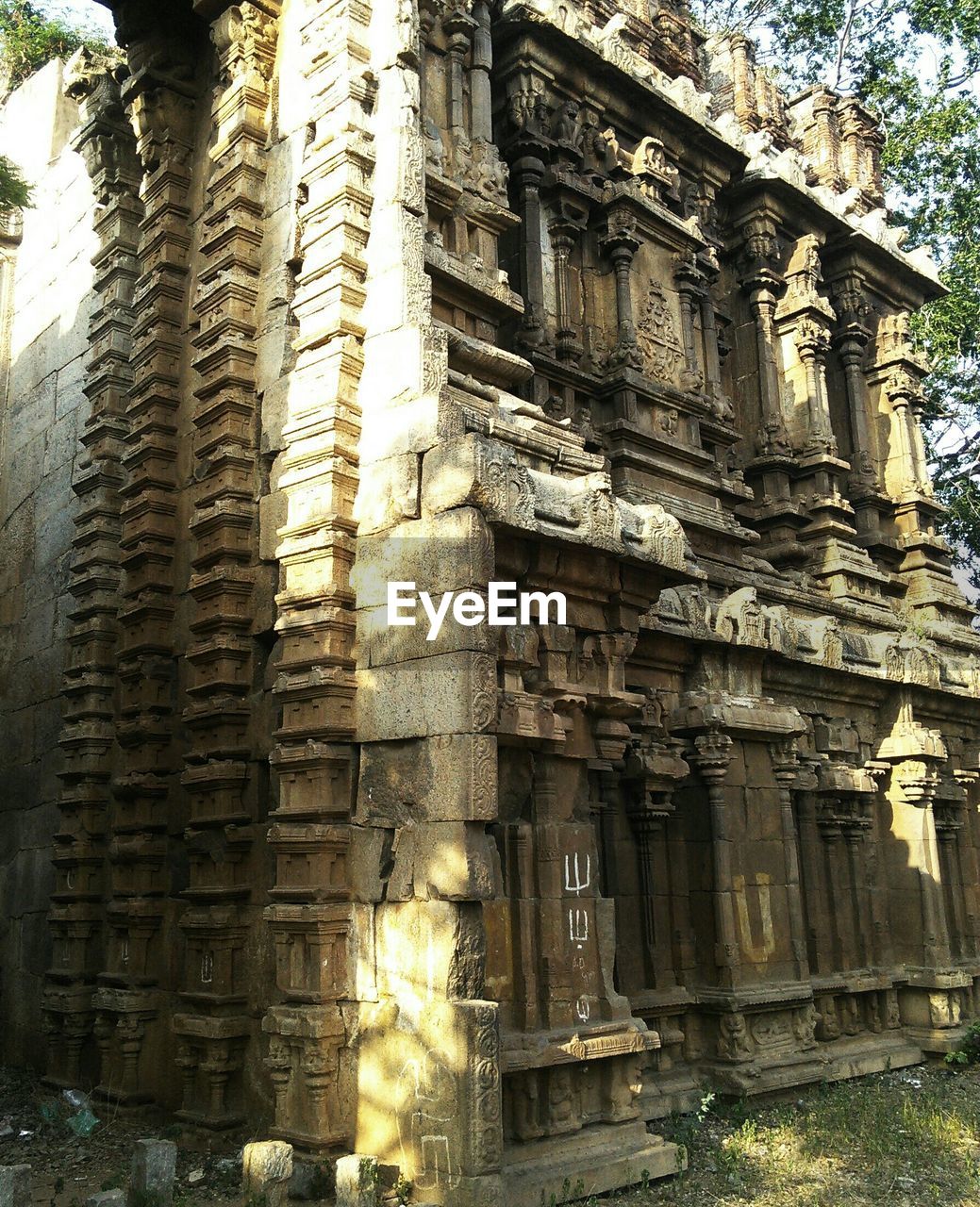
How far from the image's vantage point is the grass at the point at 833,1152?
23.2ft

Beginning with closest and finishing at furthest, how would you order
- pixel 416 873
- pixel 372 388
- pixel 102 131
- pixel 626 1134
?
pixel 416 873
pixel 626 1134
pixel 372 388
pixel 102 131

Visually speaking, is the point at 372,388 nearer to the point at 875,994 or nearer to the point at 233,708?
the point at 233,708

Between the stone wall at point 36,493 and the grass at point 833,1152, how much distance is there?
5.76 metres

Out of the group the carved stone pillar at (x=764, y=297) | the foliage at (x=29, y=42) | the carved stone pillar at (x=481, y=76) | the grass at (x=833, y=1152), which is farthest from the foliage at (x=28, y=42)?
the grass at (x=833, y=1152)

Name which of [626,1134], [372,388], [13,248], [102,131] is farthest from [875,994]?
[13,248]

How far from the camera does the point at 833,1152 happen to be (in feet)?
26.3

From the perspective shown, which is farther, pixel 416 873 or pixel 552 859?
pixel 552 859

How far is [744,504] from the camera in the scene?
16.5m

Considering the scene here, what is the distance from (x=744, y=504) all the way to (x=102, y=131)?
979 cm

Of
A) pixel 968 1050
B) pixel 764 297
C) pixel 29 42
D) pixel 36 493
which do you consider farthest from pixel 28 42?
pixel 968 1050

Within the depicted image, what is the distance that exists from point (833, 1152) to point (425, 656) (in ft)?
15.7

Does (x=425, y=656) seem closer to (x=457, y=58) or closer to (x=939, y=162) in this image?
(x=457, y=58)

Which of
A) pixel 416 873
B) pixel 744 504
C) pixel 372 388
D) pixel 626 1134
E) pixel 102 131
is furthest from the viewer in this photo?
pixel 744 504

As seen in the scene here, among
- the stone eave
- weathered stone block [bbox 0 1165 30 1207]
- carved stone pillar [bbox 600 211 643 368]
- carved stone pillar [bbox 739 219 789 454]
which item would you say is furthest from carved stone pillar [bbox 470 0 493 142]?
weathered stone block [bbox 0 1165 30 1207]
